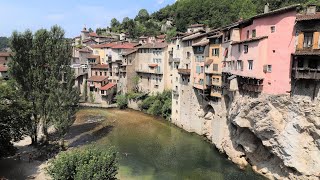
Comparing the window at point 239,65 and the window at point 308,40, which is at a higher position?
the window at point 308,40

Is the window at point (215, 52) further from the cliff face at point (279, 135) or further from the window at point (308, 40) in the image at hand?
the window at point (308, 40)

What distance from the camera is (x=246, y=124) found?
3434 centimetres

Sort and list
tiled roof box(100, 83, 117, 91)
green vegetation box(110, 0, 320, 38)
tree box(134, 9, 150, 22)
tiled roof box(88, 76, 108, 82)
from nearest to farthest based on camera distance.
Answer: tiled roof box(100, 83, 117, 91) → tiled roof box(88, 76, 108, 82) → green vegetation box(110, 0, 320, 38) → tree box(134, 9, 150, 22)

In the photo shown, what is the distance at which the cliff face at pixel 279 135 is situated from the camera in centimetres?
2744

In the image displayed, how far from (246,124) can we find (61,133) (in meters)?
26.2

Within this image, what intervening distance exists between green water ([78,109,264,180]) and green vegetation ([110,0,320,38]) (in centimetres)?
4947

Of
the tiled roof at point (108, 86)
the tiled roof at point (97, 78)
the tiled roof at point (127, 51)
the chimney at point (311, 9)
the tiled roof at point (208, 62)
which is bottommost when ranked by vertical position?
the tiled roof at point (108, 86)

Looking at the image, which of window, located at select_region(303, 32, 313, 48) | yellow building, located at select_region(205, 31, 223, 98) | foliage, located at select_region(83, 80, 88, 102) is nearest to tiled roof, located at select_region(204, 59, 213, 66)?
yellow building, located at select_region(205, 31, 223, 98)

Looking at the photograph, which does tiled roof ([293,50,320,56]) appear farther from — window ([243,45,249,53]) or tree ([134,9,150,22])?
tree ([134,9,150,22])

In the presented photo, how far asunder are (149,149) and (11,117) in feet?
64.7

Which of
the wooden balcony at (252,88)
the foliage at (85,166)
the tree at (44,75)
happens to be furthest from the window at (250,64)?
the tree at (44,75)

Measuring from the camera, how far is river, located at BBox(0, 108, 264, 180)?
111 feet

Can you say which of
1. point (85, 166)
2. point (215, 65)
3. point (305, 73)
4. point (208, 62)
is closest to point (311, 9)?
point (305, 73)

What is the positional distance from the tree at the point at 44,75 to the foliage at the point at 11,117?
66.7 inches
